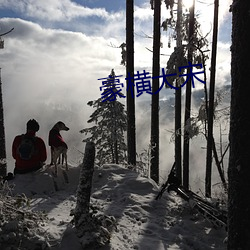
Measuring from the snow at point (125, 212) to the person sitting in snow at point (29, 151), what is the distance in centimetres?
31

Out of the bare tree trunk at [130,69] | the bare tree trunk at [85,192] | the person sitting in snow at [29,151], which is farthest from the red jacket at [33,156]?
the bare tree trunk at [130,69]

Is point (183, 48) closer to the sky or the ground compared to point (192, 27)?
closer to the ground

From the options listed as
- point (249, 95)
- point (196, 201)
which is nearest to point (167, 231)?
point (196, 201)

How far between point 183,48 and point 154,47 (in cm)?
159

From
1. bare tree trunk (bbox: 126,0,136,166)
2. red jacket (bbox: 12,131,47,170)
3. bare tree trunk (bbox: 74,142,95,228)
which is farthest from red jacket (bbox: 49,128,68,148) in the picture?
bare tree trunk (bbox: 126,0,136,166)

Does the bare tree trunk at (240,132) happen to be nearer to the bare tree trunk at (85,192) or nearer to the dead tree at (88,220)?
the dead tree at (88,220)

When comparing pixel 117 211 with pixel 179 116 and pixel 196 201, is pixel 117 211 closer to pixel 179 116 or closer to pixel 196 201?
pixel 196 201

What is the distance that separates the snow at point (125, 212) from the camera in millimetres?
5691

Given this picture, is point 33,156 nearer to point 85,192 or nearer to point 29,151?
point 29,151

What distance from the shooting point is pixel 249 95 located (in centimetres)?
423

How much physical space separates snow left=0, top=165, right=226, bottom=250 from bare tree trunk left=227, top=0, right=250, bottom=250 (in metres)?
1.79

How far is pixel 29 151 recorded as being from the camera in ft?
29.6

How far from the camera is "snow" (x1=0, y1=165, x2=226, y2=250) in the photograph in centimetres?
569

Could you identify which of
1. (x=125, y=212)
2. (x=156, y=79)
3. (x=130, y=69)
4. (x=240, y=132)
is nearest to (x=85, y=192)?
(x=125, y=212)
